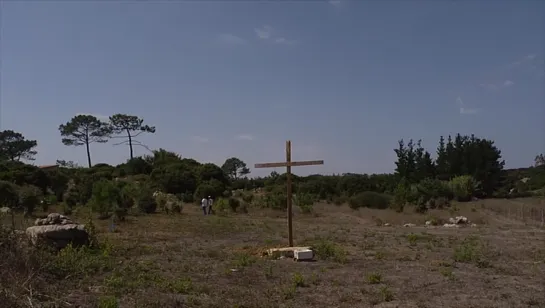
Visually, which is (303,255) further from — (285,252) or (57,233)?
(57,233)

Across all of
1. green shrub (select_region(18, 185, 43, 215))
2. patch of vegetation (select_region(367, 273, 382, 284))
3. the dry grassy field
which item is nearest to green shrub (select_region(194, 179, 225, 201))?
green shrub (select_region(18, 185, 43, 215))

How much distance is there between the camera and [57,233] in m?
10.8

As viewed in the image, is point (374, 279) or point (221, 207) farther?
point (221, 207)

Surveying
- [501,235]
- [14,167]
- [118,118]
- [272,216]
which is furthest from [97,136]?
[501,235]

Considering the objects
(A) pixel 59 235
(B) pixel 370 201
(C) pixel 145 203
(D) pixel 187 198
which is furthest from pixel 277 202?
(A) pixel 59 235

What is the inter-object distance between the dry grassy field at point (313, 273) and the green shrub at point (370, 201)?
1686cm

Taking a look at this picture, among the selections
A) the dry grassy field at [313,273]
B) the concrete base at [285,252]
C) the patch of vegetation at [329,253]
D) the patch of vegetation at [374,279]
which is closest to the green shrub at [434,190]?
the dry grassy field at [313,273]

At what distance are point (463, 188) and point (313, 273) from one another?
33.6m

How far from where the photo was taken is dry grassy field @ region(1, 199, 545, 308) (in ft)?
23.4

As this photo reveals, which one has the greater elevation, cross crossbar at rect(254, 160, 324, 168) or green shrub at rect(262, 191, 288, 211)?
cross crossbar at rect(254, 160, 324, 168)

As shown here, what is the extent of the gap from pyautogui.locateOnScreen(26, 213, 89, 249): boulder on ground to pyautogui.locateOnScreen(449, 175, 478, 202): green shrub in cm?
3295

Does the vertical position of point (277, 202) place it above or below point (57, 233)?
above

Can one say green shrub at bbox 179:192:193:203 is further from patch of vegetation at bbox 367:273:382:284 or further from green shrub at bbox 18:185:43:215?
patch of vegetation at bbox 367:273:382:284

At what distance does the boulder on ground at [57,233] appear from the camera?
10.5m
